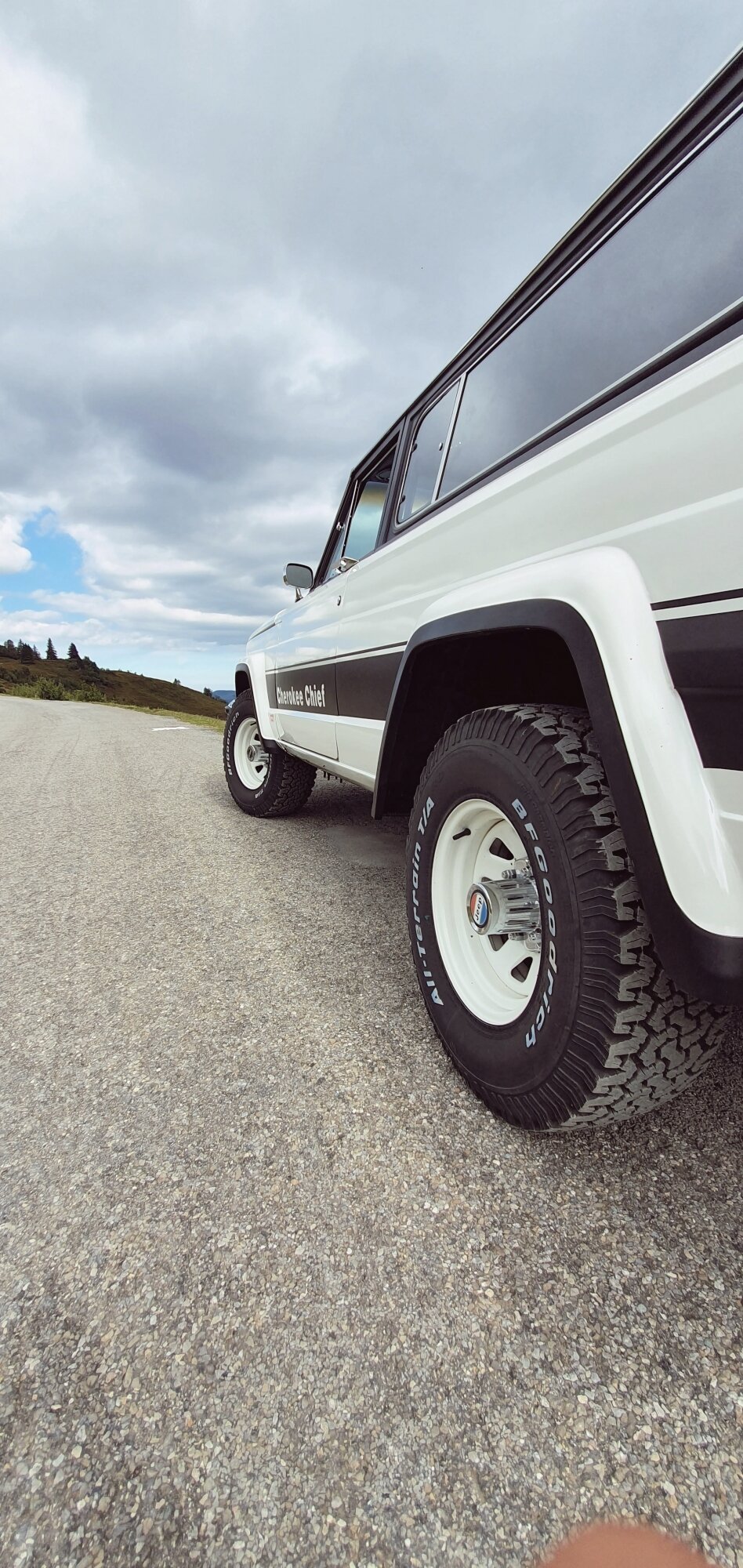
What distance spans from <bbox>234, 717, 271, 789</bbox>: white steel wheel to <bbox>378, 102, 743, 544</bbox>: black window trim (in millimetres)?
2736

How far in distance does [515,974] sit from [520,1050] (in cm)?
32

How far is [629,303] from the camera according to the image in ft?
4.90

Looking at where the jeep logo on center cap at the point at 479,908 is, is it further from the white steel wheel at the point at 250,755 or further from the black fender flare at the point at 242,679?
the black fender flare at the point at 242,679

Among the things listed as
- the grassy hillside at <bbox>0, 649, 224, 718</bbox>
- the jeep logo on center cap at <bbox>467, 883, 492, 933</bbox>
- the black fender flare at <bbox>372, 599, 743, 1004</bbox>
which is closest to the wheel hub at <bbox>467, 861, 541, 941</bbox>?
the jeep logo on center cap at <bbox>467, 883, 492, 933</bbox>

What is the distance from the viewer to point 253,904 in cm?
294

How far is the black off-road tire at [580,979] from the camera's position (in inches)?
49.6

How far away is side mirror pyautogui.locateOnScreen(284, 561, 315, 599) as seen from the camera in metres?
A: 3.86

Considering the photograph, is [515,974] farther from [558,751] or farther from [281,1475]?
[281,1475]

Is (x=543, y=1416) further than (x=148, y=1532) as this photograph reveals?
Yes

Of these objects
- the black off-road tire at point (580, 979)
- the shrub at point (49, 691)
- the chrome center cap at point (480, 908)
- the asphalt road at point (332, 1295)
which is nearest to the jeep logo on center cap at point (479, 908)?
the chrome center cap at point (480, 908)

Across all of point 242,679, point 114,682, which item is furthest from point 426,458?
point 114,682

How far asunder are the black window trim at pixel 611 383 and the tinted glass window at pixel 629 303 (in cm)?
1

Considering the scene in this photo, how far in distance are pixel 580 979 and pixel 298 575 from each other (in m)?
3.17

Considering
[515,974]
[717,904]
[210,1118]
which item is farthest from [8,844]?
[717,904]
